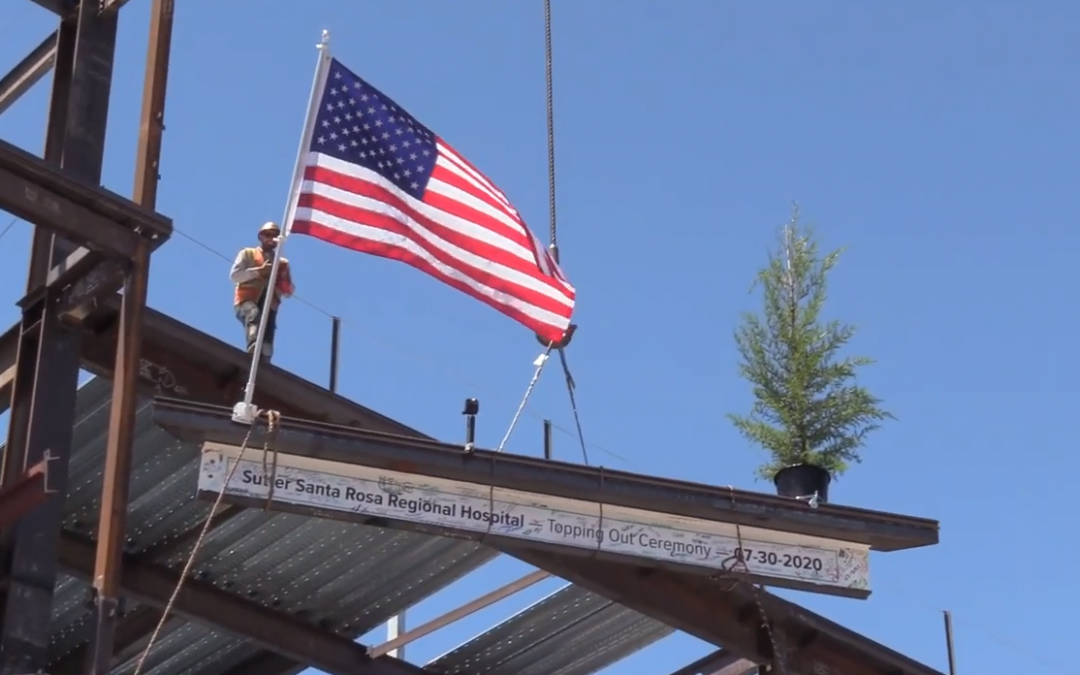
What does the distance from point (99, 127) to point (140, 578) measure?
12.3 ft

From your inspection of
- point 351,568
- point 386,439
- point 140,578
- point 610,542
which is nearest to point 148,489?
point 140,578

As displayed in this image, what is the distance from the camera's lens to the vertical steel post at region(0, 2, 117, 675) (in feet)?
34.7

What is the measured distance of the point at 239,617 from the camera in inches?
569

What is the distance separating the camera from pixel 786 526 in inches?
509

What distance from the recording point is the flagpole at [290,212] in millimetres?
11016

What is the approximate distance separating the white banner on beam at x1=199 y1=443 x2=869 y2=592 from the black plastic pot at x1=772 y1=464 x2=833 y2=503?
2629 millimetres

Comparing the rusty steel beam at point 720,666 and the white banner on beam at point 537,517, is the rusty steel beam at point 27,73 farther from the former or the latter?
the rusty steel beam at point 720,666

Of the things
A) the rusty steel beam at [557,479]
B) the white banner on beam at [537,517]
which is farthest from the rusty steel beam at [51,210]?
the white banner on beam at [537,517]

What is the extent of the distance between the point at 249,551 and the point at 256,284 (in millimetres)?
2107

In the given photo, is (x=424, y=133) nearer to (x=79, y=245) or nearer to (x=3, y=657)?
(x=79, y=245)

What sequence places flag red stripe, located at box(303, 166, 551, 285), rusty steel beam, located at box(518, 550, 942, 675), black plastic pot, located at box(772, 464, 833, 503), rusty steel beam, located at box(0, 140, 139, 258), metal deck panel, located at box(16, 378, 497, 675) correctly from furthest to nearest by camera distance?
black plastic pot, located at box(772, 464, 833, 503) → rusty steel beam, located at box(518, 550, 942, 675) → metal deck panel, located at box(16, 378, 497, 675) → flag red stripe, located at box(303, 166, 551, 285) → rusty steel beam, located at box(0, 140, 139, 258)

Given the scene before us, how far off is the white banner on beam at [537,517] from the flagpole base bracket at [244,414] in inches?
7.4

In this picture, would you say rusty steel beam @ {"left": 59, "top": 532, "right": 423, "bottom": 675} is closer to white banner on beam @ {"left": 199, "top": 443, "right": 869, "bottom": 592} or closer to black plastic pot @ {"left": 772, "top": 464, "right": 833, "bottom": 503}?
white banner on beam @ {"left": 199, "top": 443, "right": 869, "bottom": 592}
